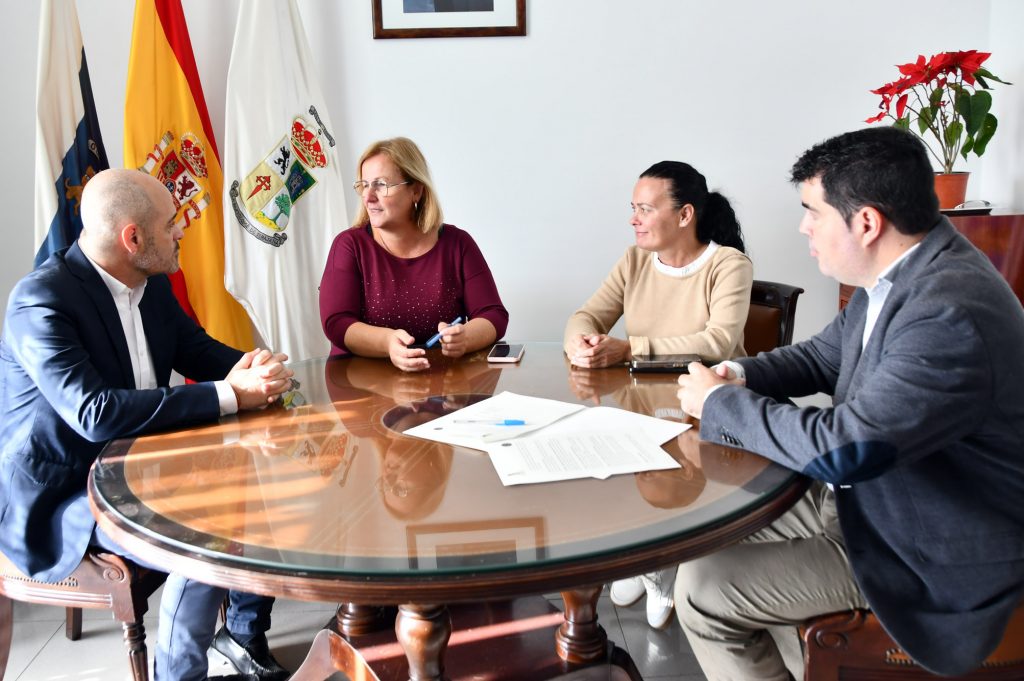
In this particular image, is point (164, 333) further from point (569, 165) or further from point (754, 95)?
point (754, 95)

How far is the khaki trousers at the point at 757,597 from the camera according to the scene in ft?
4.46

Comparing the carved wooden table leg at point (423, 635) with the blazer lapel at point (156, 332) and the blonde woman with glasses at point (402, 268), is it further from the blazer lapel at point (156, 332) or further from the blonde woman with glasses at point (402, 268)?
the blonde woman with glasses at point (402, 268)

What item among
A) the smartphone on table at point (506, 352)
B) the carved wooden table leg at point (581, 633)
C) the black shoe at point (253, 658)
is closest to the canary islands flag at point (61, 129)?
the black shoe at point (253, 658)

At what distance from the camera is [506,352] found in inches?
88.4

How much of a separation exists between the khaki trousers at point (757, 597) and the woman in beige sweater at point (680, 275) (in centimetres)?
80

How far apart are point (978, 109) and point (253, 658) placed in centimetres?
283

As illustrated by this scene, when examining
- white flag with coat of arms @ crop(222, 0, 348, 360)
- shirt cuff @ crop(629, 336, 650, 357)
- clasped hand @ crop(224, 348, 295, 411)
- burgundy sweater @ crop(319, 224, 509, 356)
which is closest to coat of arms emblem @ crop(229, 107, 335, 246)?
white flag with coat of arms @ crop(222, 0, 348, 360)

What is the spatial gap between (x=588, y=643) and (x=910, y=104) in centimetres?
250

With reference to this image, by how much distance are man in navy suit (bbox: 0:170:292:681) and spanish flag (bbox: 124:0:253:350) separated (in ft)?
3.80

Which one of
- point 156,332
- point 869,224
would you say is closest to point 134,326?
point 156,332

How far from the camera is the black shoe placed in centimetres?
207

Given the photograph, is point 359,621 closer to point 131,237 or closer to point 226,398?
point 226,398

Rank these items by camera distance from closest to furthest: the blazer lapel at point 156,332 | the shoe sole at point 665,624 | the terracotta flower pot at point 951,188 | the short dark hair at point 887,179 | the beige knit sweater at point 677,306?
the short dark hair at point 887,179
the blazer lapel at point 156,332
the beige knit sweater at point 677,306
the shoe sole at point 665,624
the terracotta flower pot at point 951,188

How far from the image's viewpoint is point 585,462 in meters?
1.32
